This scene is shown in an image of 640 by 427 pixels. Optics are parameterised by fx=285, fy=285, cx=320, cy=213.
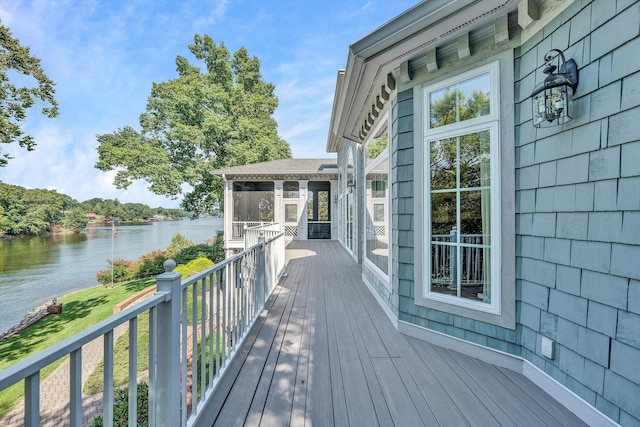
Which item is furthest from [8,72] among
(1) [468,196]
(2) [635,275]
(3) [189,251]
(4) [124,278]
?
(2) [635,275]

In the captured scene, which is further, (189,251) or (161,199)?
(161,199)

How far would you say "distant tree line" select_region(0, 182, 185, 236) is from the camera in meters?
22.8

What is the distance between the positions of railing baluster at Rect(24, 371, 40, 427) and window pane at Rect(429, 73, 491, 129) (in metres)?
3.14

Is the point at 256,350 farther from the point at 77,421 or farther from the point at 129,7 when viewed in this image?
the point at 129,7

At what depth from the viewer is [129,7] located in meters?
12.8

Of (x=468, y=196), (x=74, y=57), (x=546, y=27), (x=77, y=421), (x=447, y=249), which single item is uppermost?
(x=74, y=57)

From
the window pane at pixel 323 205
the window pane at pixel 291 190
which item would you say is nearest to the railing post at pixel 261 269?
the window pane at pixel 291 190

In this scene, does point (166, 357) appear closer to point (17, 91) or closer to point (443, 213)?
point (443, 213)

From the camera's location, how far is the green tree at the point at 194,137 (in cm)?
1574

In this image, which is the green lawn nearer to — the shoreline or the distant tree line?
the shoreline

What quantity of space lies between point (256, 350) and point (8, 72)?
37.9 ft

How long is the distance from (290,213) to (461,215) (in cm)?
1102

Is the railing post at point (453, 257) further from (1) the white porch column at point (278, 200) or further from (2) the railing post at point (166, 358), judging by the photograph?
A: (1) the white porch column at point (278, 200)

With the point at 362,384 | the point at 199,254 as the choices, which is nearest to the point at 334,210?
the point at 199,254
